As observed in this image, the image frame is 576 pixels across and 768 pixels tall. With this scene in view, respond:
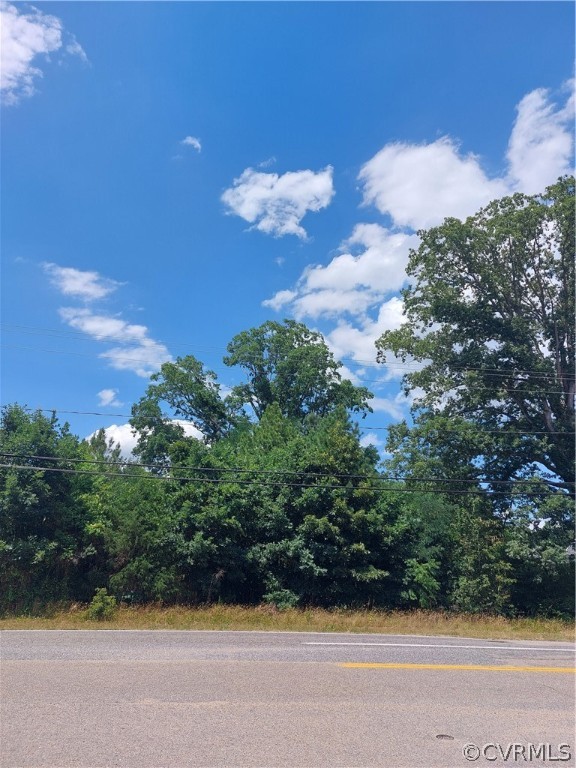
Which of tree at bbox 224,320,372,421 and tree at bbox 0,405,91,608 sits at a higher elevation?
tree at bbox 224,320,372,421

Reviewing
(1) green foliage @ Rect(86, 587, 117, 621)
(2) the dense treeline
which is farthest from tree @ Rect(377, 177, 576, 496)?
(1) green foliage @ Rect(86, 587, 117, 621)

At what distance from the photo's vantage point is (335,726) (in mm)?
5035

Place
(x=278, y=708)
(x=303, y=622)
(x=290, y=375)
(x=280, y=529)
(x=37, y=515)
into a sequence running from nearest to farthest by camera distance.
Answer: (x=278, y=708), (x=303, y=622), (x=37, y=515), (x=280, y=529), (x=290, y=375)

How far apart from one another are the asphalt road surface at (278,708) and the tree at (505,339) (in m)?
14.5

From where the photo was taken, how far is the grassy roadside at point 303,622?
14031mm

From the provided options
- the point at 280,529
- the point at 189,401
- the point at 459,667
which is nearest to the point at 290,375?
the point at 189,401

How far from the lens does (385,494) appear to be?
20156 millimetres

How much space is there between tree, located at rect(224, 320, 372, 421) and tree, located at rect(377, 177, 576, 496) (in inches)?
414

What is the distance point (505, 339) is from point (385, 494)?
9.25 meters

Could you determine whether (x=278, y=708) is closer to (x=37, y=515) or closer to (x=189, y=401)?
(x=37, y=515)

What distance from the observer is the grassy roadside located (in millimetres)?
14031

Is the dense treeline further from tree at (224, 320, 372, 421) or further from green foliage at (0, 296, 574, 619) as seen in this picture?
tree at (224, 320, 372, 421)

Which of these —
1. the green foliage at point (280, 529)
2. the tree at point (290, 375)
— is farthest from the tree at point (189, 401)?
the green foliage at point (280, 529)

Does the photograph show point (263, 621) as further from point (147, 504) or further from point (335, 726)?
point (335, 726)
